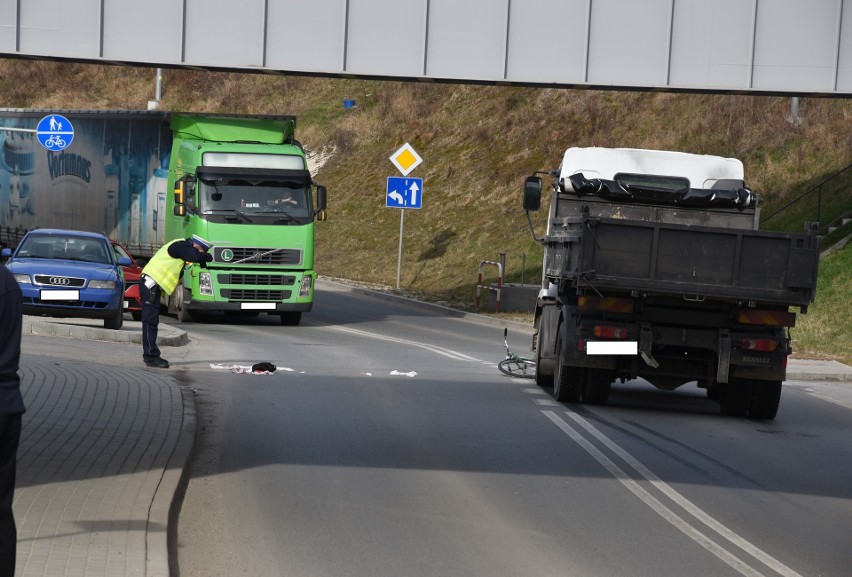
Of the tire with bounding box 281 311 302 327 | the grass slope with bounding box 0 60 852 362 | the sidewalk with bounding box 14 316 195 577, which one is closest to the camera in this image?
the sidewalk with bounding box 14 316 195 577

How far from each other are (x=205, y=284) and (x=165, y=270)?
780cm

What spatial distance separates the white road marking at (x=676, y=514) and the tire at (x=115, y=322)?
34.6 ft

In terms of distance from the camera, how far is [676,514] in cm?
893

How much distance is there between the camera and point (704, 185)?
1728cm

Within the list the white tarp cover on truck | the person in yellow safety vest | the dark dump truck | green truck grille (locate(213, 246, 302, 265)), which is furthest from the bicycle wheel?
green truck grille (locate(213, 246, 302, 265))

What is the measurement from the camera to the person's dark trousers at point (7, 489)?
5.31 metres

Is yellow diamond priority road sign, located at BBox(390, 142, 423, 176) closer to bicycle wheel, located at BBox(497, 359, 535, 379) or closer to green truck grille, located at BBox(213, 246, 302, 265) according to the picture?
green truck grille, located at BBox(213, 246, 302, 265)

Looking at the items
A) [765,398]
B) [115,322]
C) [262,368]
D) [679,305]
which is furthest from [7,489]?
[115,322]

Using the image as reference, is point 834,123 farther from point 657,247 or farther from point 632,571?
point 632,571

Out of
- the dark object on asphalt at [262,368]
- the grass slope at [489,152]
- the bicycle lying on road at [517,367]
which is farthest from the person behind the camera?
the grass slope at [489,152]

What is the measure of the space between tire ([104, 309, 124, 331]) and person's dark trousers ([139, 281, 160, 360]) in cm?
462

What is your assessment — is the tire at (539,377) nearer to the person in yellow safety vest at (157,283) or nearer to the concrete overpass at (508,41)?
the concrete overpass at (508,41)

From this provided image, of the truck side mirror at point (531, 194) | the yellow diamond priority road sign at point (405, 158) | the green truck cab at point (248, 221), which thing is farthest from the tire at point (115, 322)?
the yellow diamond priority road sign at point (405, 158)

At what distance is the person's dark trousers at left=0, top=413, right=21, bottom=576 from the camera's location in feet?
17.4
